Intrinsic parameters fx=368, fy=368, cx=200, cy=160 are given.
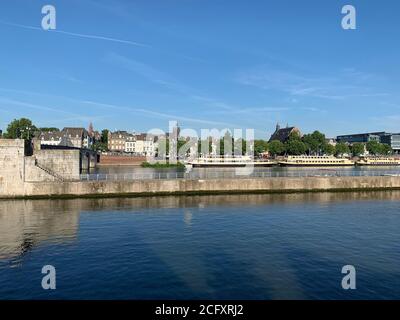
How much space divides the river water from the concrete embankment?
319cm

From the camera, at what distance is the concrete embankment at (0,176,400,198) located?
46.8 metres

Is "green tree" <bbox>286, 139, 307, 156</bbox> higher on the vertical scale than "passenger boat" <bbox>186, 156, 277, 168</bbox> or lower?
higher

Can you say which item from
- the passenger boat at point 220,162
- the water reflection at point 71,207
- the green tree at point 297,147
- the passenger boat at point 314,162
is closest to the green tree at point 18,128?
the passenger boat at point 220,162

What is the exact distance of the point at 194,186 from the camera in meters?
52.5

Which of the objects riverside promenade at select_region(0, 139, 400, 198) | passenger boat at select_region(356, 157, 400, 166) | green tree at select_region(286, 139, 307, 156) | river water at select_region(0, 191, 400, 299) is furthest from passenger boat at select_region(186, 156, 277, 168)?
river water at select_region(0, 191, 400, 299)

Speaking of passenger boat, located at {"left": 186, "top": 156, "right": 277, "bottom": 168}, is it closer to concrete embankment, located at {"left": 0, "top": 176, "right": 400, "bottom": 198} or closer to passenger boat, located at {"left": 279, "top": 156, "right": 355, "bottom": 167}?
passenger boat, located at {"left": 279, "top": 156, "right": 355, "bottom": 167}

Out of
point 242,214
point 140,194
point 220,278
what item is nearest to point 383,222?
point 242,214

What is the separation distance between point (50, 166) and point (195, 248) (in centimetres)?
3156

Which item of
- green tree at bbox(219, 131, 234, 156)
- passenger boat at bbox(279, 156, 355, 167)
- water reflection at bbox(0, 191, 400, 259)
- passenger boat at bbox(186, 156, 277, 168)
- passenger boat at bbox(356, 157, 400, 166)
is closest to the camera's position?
water reflection at bbox(0, 191, 400, 259)

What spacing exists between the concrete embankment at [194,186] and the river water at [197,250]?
319 cm

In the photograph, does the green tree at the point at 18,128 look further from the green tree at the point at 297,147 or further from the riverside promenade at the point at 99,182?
the green tree at the point at 297,147

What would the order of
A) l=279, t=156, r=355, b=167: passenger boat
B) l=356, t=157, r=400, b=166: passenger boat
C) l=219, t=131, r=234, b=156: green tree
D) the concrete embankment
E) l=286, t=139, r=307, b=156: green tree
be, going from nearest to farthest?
the concrete embankment → l=279, t=156, r=355, b=167: passenger boat → l=356, t=157, r=400, b=166: passenger boat → l=219, t=131, r=234, b=156: green tree → l=286, t=139, r=307, b=156: green tree

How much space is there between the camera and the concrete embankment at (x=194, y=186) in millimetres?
46750

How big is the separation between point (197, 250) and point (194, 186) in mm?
27670
